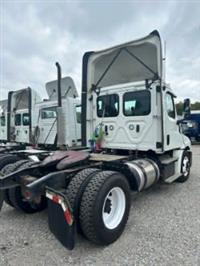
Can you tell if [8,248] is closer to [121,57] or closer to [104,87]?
[104,87]

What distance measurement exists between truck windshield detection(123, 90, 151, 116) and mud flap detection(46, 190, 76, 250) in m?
2.93

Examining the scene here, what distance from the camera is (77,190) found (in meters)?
2.84

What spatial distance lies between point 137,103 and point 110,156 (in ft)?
4.53

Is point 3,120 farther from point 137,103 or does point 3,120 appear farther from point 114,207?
point 114,207

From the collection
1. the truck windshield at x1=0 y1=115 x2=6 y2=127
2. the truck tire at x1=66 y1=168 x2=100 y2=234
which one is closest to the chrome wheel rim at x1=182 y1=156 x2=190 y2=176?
the truck tire at x1=66 y1=168 x2=100 y2=234

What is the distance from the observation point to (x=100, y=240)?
278 cm

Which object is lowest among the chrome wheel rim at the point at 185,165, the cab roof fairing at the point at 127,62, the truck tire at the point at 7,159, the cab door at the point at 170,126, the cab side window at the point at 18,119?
the chrome wheel rim at the point at 185,165

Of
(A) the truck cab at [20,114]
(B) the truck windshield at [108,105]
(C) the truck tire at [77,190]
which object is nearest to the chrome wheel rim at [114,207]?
(C) the truck tire at [77,190]

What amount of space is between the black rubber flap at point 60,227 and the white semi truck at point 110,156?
10mm

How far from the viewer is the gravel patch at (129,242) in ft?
8.50

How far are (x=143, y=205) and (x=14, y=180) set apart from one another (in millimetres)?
2429

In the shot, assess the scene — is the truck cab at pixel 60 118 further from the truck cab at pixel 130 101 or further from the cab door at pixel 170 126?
the cab door at pixel 170 126

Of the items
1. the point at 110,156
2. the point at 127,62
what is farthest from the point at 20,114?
the point at 110,156

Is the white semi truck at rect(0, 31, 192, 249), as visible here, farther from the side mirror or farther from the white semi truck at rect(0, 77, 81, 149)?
the white semi truck at rect(0, 77, 81, 149)
